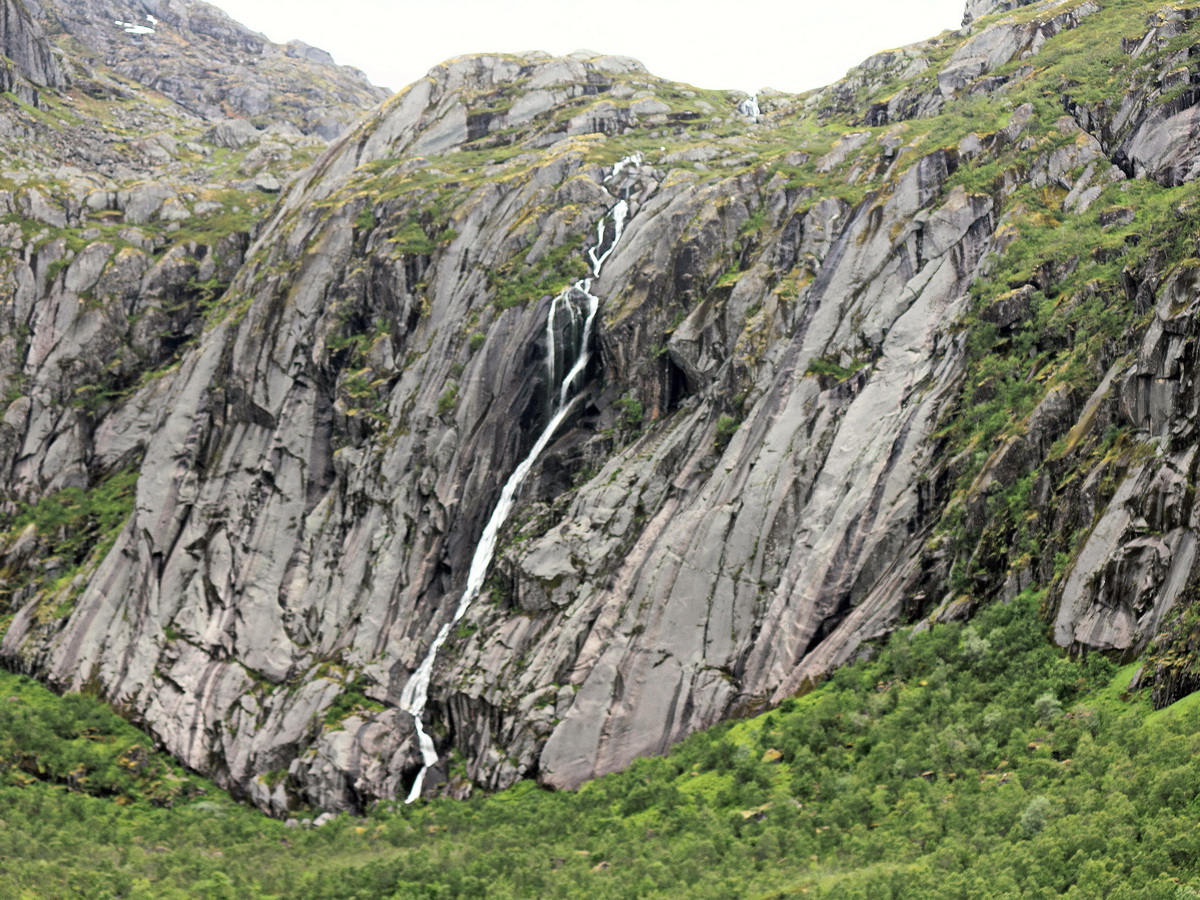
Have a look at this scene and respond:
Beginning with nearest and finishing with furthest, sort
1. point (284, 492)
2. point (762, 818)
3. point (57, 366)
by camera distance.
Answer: point (762, 818)
point (284, 492)
point (57, 366)

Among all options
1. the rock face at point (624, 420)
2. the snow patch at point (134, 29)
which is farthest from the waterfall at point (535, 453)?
the snow patch at point (134, 29)

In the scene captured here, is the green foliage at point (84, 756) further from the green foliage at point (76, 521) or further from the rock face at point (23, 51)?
the rock face at point (23, 51)

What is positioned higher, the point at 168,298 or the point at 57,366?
the point at 168,298

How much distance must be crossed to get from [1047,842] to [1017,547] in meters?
12.8

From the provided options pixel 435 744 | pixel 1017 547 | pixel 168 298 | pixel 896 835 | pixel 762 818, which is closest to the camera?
pixel 896 835

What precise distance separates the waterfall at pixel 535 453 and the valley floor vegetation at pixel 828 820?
6.16 metres

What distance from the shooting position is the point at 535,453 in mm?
47000

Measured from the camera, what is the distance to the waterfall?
41031mm

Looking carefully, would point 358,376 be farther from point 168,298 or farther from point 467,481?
point 168,298

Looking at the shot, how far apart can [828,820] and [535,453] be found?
26872 millimetres

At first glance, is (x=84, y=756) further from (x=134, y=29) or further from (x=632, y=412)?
(x=134, y=29)

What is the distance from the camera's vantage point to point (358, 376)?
5356 centimetres

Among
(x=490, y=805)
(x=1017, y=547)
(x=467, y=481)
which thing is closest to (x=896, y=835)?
(x=1017, y=547)

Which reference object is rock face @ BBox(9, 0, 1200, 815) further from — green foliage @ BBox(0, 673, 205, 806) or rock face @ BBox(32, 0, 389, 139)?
rock face @ BBox(32, 0, 389, 139)
